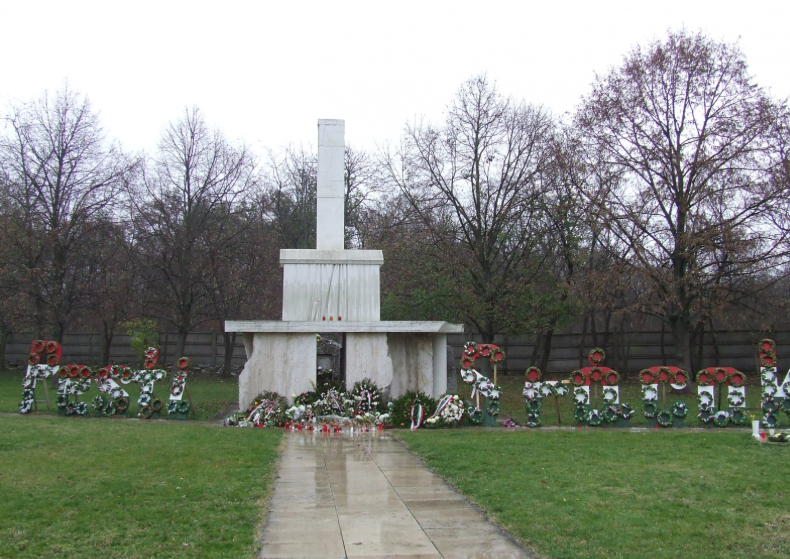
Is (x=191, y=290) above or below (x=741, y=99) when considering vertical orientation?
below

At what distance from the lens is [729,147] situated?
1972cm

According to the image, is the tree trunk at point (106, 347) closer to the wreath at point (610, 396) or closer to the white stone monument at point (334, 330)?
the white stone monument at point (334, 330)

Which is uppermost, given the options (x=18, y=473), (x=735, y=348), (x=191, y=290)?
(x=191, y=290)

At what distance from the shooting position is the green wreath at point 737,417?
1264 cm

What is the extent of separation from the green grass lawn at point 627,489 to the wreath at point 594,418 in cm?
114

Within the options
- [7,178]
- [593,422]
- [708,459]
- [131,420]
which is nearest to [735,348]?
[593,422]

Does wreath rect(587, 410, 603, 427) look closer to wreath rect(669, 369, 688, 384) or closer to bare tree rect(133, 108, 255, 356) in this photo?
wreath rect(669, 369, 688, 384)

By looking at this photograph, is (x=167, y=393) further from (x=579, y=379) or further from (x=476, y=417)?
(x=579, y=379)

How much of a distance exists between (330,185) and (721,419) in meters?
9.16

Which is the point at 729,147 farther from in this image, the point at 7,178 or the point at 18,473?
the point at 7,178

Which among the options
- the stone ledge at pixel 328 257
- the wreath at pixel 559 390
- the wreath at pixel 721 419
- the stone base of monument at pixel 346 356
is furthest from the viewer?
the stone ledge at pixel 328 257

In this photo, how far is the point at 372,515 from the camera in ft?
20.5

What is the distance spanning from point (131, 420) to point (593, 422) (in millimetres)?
8893

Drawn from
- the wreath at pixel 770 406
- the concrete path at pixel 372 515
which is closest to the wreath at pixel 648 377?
the wreath at pixel 770 406
